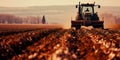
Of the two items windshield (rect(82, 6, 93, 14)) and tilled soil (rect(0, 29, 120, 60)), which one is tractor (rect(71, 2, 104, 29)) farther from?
tilled soil (rect(0, 29, 120, 60))

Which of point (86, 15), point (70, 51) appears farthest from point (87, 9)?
point (70, 51)

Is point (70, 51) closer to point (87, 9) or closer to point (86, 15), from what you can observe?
point (86, 15)

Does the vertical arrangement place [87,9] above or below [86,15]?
above

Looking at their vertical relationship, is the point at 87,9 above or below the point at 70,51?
below

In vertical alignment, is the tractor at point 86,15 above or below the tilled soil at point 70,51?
below

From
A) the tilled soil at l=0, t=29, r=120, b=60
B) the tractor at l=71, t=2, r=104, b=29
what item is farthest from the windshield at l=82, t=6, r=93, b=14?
the tilled soil at l=0, t=29, r=120, b=60

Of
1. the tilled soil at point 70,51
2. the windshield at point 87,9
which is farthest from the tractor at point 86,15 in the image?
the tilled soil at point 70,51

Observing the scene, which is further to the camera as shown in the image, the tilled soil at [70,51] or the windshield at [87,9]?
the windshield at [87,9]

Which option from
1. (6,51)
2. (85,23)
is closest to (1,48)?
(6,51)

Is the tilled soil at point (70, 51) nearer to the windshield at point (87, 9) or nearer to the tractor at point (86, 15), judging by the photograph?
the tractor at point (86, 15)

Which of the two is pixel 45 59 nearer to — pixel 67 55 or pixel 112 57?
pixel 67 55

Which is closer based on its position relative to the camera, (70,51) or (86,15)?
(70,51)

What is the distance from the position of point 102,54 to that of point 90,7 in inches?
1020


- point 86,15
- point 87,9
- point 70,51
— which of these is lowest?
point 86,15
